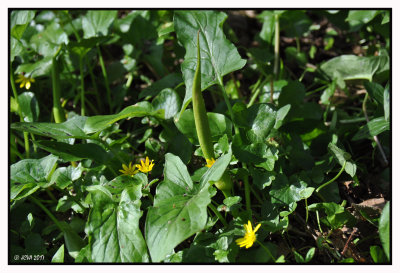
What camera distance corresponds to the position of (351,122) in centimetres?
189

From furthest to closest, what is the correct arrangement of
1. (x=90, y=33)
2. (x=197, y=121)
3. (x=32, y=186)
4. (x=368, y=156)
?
(x=90, y=33)
(x=368, y=156)
(x=32, y=186)
(x=197, y=121)

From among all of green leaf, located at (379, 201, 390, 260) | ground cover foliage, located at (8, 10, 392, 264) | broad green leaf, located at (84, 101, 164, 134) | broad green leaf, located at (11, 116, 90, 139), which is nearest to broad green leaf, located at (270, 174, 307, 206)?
ground cover foliage, located at (8, 10, 392, 264)

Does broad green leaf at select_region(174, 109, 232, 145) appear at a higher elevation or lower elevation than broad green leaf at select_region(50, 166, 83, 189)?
higher

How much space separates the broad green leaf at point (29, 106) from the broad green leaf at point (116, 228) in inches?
28.0

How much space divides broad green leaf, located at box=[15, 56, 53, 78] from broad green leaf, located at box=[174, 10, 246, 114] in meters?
0.64

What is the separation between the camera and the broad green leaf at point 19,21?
5.77ft

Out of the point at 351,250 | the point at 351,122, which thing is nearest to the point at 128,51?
the point at 351,122

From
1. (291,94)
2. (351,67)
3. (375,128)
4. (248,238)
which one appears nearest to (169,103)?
(291,94)

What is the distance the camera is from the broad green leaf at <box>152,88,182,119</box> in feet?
5.56

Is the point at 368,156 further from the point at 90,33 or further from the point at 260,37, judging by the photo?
the point at 90,33

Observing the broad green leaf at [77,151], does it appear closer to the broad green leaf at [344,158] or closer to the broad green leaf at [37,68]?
the broad green leaf at [37,68]

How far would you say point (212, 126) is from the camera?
5.10 ft

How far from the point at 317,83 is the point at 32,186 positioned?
4.50 feet

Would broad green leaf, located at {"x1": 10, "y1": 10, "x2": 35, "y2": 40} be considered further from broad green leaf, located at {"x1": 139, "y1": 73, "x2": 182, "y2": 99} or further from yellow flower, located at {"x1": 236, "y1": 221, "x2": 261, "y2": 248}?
yellow flower, located at {"x1": 236, "y1": 221, "x2": 261, "y2": 248}
